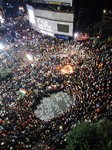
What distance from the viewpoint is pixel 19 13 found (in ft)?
198

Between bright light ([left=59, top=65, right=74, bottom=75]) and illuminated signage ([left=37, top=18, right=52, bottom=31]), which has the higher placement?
illuminated signage ([left=37, top=18, right=52, bottom=31])

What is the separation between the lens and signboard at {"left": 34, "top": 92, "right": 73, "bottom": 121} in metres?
19.6

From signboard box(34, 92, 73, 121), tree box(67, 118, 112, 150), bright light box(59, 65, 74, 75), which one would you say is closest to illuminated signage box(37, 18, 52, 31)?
bright light box(59, 65, 74, 75)

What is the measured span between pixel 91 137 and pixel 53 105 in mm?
10596

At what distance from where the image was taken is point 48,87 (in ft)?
70.0

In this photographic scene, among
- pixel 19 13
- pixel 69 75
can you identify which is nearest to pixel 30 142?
pixel 69 75

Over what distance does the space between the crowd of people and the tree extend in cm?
396

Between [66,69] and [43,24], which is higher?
[43,24]

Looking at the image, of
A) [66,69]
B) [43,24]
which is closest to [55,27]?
[43,24]

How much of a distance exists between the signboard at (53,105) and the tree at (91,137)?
28.6ft

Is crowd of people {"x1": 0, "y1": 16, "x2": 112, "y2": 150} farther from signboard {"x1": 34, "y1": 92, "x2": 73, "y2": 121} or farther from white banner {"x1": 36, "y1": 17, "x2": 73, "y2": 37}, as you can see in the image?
white banner {"x1": 36, "y1": 17, "x2": 73, "y2": 37}

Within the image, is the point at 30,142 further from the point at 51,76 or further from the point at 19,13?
the point at 19,13

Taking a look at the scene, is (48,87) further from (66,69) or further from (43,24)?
(43,24)

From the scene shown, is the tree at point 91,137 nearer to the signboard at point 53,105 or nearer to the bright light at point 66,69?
the signboard at point 53,105
